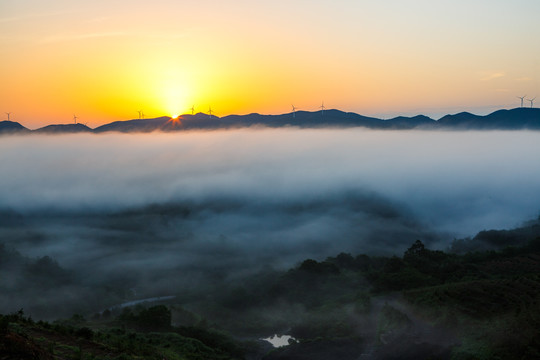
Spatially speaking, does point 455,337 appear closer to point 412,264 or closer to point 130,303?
point 412,264

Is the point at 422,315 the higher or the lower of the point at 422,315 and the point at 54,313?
the higher

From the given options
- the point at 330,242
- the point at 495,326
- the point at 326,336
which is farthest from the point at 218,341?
the point at 330,242

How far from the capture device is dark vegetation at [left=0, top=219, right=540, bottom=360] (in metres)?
43.0

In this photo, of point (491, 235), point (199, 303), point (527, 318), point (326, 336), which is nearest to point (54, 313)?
point (199, 303)

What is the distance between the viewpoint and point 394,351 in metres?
58.7

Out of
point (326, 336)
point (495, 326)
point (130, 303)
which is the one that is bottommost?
point (130, 303)

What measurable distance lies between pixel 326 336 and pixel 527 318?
27233 millimetres

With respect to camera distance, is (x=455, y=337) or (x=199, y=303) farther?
(x=199, y=303)

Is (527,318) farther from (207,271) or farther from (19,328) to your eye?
(207,271)

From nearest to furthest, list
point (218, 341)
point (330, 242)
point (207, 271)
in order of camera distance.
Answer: point (218, 341) < point (207, 271) < point (330, 242)

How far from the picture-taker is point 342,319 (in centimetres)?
7588

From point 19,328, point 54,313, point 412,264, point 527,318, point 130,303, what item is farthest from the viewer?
point 130,303

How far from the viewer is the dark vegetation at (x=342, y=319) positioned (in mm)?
43031

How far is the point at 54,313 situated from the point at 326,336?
241 feet
